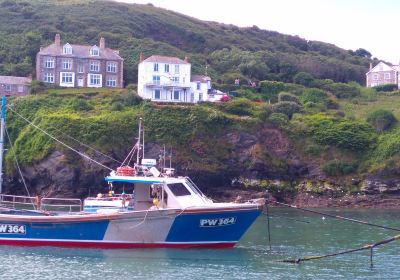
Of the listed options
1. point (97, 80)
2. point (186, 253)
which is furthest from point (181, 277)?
point (97, 80)

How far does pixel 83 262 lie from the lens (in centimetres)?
2712

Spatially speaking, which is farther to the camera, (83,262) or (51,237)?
(51,237)

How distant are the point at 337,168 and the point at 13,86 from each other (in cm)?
3876

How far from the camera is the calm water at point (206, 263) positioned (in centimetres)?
2506

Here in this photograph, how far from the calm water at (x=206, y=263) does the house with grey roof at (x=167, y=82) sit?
145 feet

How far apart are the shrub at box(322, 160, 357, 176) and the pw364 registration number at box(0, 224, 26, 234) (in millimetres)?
40859

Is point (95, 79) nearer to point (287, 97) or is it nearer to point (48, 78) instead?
point (48, 78)

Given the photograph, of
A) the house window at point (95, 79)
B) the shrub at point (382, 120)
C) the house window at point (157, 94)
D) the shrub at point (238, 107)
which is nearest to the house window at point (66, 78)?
the house window at point (95, 79)

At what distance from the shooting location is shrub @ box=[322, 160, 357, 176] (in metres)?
65.7

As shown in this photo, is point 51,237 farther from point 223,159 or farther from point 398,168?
point 398,168

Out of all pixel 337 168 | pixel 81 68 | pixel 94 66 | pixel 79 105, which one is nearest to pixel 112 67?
pixel 94 66

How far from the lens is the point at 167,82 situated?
7819 cm

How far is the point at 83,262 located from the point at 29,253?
3.08 meters

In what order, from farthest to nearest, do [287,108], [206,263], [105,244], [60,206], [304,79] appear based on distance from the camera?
[304,79] → [287,108] → [60,206] → [105,244] → [206,263]
